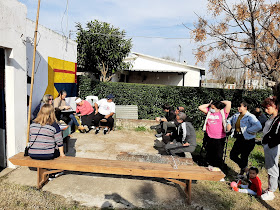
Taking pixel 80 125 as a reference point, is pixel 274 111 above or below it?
above

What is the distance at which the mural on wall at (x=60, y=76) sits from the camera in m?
6.59

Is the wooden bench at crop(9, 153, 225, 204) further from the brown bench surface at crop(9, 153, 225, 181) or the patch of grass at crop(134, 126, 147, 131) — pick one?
the patch of grass at crop(134, 126, 147, 131)

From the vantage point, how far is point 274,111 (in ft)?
11.5

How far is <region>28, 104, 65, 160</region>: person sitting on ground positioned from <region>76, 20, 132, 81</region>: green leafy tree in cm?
894

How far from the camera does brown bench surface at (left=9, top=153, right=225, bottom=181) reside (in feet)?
10.6

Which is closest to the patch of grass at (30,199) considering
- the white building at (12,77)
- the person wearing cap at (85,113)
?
the white building at (12,77)

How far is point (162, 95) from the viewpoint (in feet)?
29.9

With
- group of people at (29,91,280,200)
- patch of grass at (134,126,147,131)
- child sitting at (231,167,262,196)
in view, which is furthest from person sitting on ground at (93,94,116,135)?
child sitting at (231,167,262,196)

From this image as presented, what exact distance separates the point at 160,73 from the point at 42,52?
14.8 metres

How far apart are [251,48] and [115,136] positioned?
548 centimetres

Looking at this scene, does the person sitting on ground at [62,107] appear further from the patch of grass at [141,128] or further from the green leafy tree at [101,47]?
the green leafy tree at [101,47]

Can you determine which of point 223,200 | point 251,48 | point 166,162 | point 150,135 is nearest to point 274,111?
point 223,200

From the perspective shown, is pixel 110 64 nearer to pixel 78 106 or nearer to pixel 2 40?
pixel 78 106

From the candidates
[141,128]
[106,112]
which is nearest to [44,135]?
[106,112]
